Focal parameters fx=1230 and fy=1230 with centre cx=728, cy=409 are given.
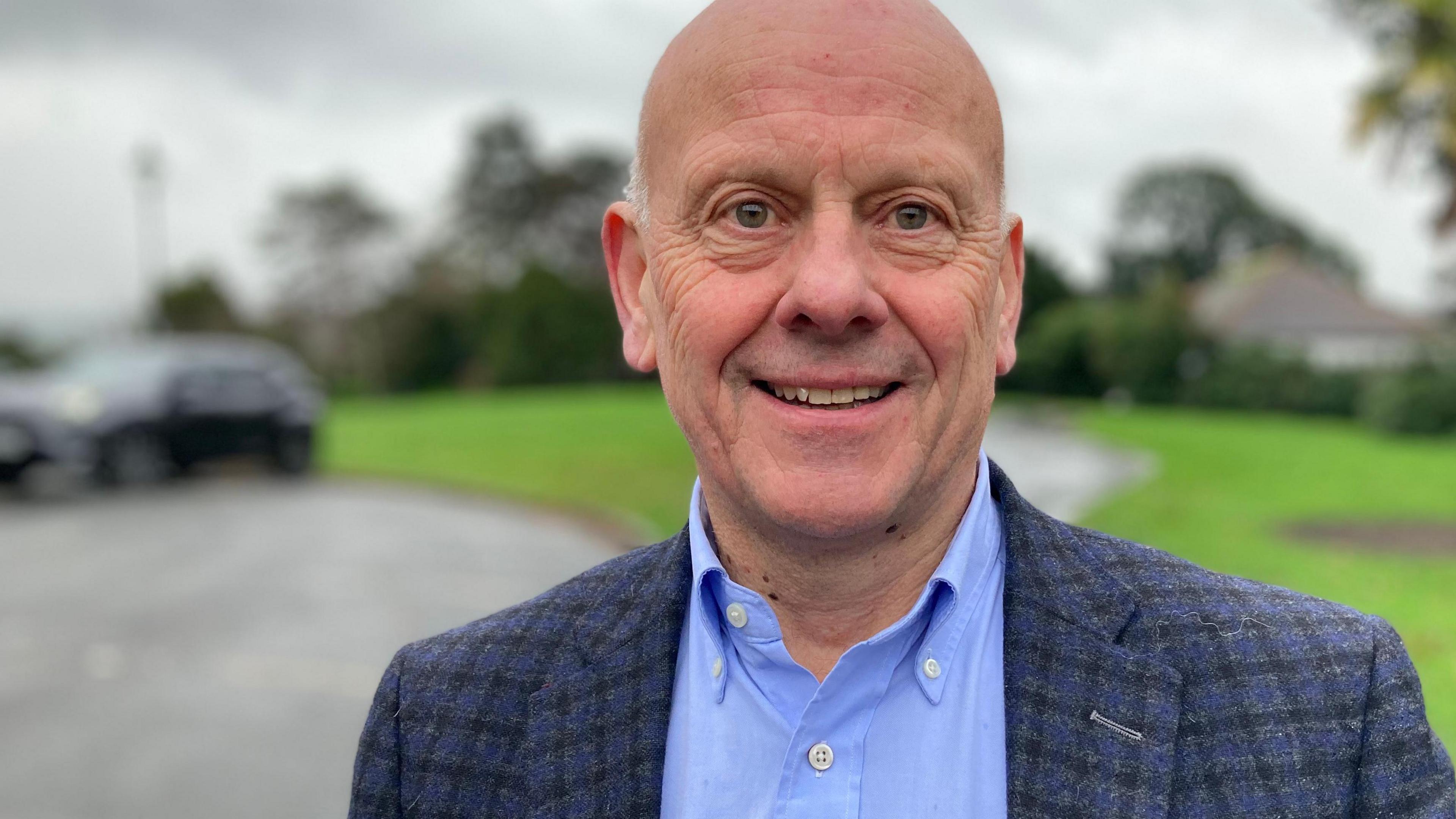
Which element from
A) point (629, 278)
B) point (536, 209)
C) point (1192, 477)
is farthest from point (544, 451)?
point (536, 209)

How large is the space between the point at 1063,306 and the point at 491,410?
574 inches

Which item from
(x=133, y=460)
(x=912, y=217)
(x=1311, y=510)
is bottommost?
(x=1311, y=510)

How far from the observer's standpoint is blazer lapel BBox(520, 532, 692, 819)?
5.86 feet

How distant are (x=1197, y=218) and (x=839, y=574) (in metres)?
72.5

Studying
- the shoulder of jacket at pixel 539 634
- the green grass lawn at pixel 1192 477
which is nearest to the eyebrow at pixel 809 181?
the shoulder of jacket at pixel 539 634

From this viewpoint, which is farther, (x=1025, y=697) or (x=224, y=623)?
(x=224, y=623)

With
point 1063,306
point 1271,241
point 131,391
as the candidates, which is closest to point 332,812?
point 131,391

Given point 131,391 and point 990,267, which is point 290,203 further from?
point 990,267

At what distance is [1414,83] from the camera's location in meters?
18.4

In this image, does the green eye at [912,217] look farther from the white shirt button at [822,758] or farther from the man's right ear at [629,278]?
the white shirt button at [822,758]

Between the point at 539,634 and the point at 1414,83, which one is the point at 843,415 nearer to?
the point at 539,634

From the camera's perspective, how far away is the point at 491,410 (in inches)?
1233

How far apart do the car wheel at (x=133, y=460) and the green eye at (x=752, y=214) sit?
16026mm

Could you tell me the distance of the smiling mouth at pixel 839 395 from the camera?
1722mm
